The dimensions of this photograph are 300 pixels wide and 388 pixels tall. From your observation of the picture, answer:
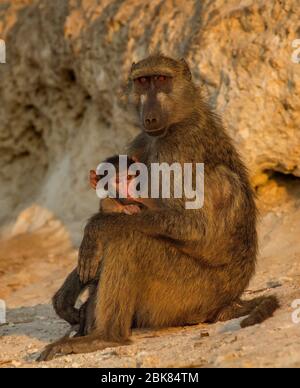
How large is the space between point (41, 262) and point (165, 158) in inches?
149

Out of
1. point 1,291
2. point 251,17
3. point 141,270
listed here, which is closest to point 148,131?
point 141,270

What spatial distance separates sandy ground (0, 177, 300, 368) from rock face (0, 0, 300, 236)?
0.42 metres

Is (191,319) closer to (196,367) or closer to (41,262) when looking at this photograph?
(196,367)

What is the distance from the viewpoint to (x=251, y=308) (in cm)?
618

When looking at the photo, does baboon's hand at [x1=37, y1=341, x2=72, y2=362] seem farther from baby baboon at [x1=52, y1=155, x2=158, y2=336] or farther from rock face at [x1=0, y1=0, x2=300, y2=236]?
rock face at [x1=0, y1=0, x2=300, y2=236]

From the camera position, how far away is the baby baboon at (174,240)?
5.77 metres

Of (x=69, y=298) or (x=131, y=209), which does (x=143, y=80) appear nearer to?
(x=131, y=209)

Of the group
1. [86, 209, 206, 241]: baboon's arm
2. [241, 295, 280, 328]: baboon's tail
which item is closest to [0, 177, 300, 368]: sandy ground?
[241, 295, 280, 328]: baboon's tail

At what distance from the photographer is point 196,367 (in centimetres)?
489

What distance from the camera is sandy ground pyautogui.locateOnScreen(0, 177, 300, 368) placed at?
5055mm

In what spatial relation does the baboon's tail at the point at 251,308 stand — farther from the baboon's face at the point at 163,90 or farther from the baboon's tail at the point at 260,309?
the baboon's face at the point at 163,90

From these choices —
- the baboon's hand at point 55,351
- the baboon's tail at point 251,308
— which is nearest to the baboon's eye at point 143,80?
the baboon's tail at point 251,308

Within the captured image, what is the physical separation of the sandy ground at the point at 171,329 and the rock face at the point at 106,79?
1.38 ft

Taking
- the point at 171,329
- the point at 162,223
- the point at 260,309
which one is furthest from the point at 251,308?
the point at 162,223
